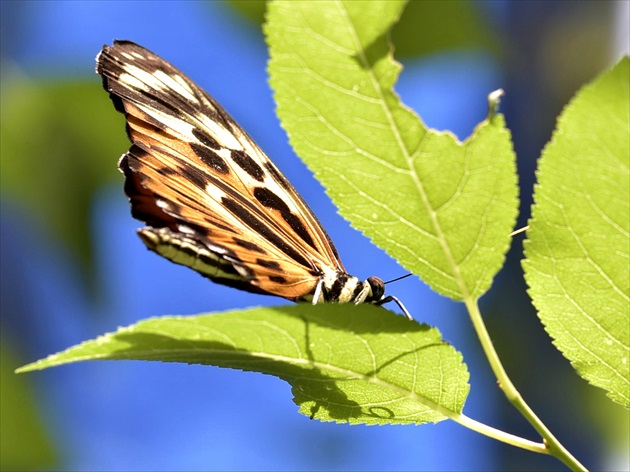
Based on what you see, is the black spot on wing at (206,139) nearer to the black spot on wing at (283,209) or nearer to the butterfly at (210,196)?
the butterfly at (210,196)

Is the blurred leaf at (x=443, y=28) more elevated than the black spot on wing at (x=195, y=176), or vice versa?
the blurred leaf at (x=443, y=28)

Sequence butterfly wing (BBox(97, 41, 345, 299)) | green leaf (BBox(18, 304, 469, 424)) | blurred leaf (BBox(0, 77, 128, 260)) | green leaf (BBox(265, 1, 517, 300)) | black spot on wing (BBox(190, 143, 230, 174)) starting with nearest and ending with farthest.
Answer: green leaf (BBox(18, 304, 469, 424)) → green leaf (BBox(265, 1, 517, 300)) → butterfly wing (BBox(97, 41, 345, 299)) → black spot on wing (BBox(190, 143, 230, 174)) → blurred leaf (BBox(0, 77, 128, 260))

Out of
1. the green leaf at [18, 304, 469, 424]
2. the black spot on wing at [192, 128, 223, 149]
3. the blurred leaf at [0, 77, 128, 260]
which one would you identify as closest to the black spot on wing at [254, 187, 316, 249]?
the black spot on wing at [192, 128, 223, 149]

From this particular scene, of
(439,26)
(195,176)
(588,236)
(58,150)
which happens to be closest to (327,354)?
(588,236)

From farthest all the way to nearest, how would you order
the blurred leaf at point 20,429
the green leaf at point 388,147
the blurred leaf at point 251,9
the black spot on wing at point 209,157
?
the blurred leaf at point 251,9
the blurred leaf at point 20,429
the black spot on wing at point 209,157
the green leaf at point 388,147

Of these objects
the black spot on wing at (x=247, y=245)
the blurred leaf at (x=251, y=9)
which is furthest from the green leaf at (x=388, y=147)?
the blurred leaf at (x=251, y=9)

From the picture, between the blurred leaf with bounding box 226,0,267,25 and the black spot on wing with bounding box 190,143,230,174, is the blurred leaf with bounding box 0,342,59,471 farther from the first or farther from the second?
the black spot on wing with bounding box 190,143,230,174

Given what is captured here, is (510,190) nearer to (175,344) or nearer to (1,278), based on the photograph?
(175,344)
